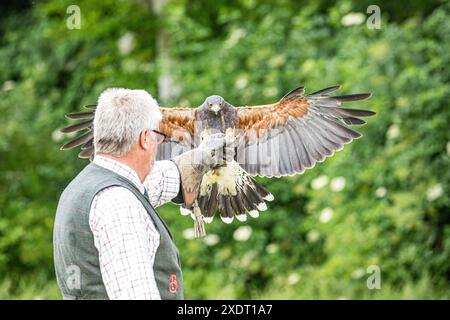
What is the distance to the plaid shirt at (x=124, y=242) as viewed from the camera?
288 cm

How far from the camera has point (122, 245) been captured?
9.51ft

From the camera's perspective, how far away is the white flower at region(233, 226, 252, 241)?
7660 mm

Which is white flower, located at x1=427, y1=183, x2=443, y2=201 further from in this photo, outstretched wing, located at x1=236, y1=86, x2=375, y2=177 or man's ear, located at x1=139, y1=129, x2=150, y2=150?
man's ear, located at x1=139, y1=129, x2=150, y2=150

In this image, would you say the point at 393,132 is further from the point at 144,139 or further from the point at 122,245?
the point at 122,245

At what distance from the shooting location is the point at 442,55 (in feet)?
23.8

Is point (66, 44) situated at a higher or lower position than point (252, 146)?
higher

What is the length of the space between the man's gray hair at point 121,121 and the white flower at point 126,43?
283 inches

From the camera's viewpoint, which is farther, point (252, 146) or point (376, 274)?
point (376, 274)

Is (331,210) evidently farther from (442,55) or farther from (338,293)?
(442,55)

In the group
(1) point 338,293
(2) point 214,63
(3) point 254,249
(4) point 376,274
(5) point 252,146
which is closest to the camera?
(5) point 252,146

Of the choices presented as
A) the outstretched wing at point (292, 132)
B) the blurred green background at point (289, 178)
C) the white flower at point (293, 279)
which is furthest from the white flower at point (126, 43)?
the outstretched wing at point (292, 132)

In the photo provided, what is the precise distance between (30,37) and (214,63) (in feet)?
12.2

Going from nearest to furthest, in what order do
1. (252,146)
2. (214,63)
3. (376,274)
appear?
1. (252,146)
2. (376,274)
3. (214,63)
